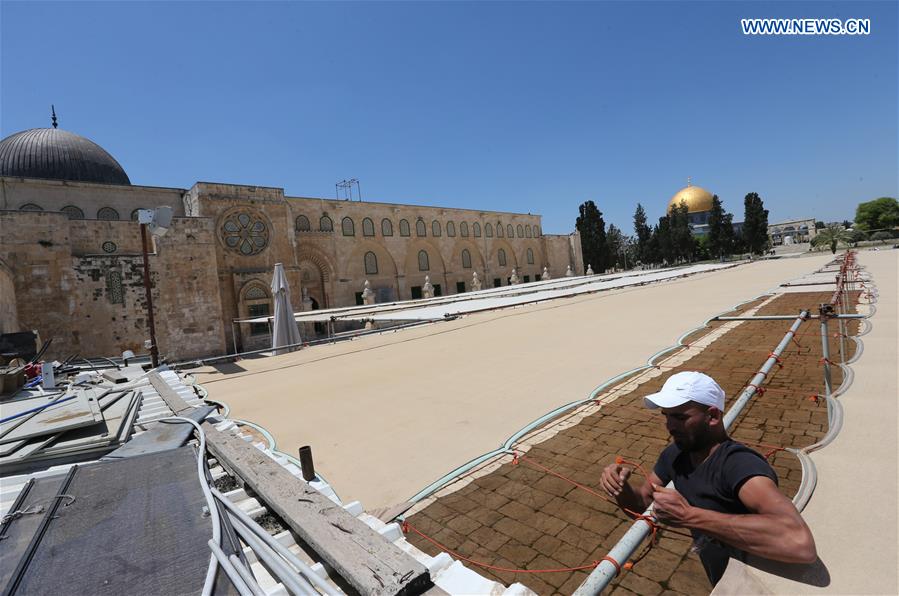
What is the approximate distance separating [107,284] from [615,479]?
59.2ft

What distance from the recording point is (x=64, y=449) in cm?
269

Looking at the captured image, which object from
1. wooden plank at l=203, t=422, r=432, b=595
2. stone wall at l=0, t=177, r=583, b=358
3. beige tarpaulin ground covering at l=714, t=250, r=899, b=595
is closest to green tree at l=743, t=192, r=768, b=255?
stone wall at l=0, t=177, r=583, b=358

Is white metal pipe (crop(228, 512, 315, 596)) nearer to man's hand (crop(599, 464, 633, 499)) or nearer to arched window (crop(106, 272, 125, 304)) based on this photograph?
man's hand (crop(599, 464, 633, 499))

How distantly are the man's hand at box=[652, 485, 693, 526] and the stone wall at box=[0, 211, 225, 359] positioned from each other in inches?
697

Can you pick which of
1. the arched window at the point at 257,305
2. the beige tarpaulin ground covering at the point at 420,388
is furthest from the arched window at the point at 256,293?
the beige tarpaulin ground covering at the point at 420,388

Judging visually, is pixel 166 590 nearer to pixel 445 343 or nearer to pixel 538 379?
pixel 538 379

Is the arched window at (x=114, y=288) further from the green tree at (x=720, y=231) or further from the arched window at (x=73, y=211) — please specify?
the green tree at (x=720, y=231)

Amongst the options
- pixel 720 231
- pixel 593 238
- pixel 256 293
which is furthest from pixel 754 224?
pixel 256 293

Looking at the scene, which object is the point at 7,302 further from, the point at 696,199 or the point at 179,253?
the point at 696,199

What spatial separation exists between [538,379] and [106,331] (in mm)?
16089

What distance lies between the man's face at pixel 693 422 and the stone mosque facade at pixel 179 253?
14.4 meters

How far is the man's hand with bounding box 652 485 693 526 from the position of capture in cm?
134

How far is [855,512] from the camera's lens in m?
1.57

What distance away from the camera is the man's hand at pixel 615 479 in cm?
→ 168
